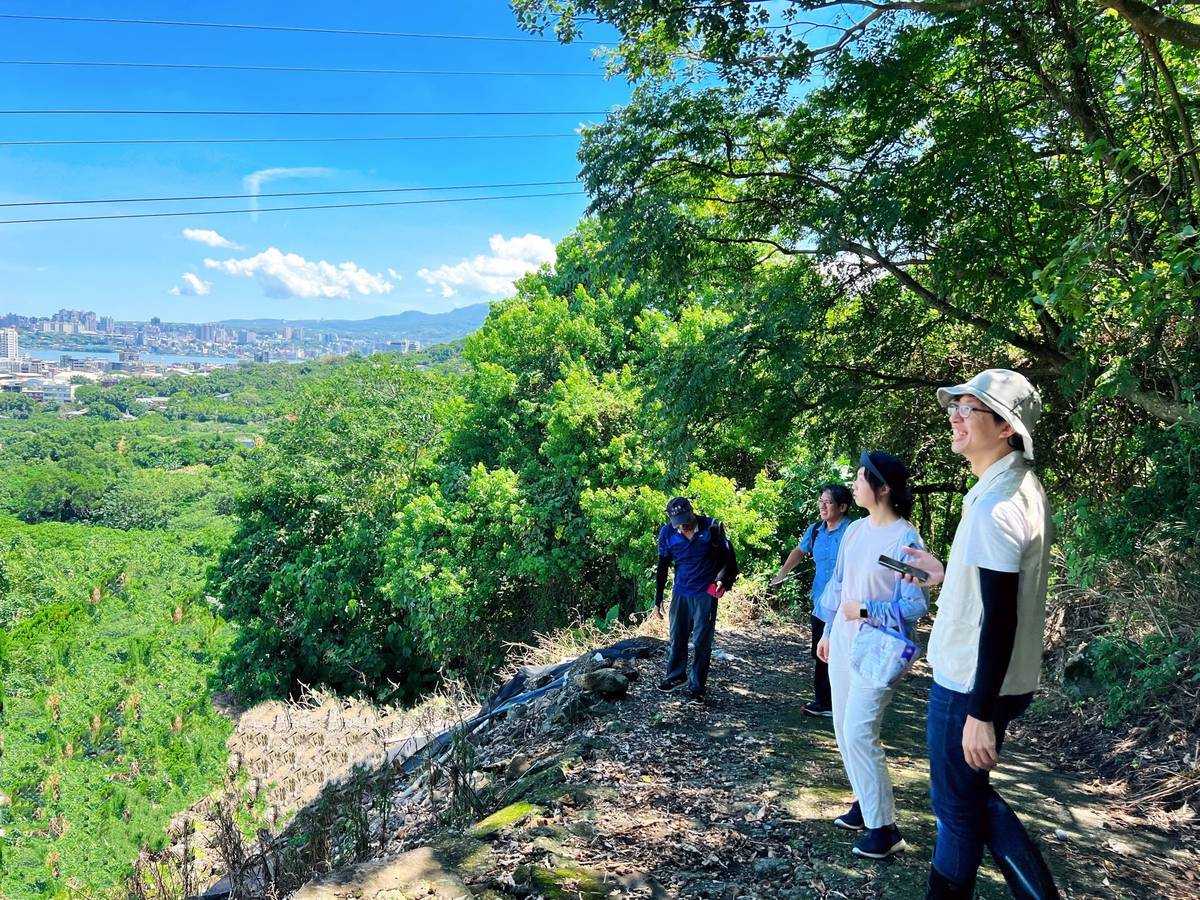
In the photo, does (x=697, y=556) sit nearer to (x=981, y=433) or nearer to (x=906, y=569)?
(x=906, y=569)

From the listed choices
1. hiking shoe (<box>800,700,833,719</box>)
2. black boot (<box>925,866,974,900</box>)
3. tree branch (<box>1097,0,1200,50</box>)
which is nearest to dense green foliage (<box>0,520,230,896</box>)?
hiking shoe (<box>800,700,833,719</box>)

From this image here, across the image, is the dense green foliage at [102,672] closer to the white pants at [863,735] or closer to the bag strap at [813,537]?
the bag strap at [813,537]

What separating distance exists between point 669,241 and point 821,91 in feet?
→ 6.47

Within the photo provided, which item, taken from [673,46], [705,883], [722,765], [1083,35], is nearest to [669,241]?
[673,46]

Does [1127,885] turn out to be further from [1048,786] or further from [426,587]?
[426,587]

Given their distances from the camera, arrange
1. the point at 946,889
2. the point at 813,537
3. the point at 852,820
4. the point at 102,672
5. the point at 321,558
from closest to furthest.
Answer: the point at 946,889 → the point at 852,820 → the point at 813,537 → the point at 321,558 → the point at 102,672

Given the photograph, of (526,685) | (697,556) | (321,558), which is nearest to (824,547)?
(697,556)

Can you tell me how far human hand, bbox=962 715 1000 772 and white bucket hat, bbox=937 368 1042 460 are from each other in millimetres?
792

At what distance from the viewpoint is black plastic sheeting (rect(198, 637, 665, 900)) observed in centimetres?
632

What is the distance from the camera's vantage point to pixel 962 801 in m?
2.31

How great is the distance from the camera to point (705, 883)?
122 inches

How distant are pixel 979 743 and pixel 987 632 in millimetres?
322

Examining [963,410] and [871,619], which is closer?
[963,410]

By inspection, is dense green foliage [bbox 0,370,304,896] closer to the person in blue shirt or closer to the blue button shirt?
the person in blue shirt
